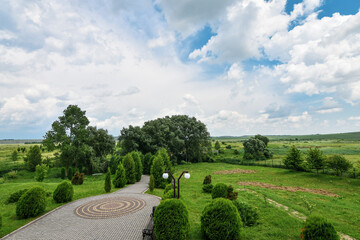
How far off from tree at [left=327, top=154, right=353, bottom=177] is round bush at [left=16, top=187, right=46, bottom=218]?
35222 millimetres

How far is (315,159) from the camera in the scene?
2752 cm

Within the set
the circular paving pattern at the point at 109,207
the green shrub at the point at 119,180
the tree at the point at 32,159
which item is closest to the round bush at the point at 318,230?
the circular paving pattern at the point at 109,207

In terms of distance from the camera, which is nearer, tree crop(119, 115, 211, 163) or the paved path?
the paved path

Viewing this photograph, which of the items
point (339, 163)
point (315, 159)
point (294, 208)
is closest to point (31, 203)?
point (294, 208)

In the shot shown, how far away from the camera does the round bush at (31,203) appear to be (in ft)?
39.9

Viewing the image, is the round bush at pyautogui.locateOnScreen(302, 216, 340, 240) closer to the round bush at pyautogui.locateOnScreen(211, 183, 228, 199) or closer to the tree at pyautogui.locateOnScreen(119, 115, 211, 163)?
the round bush at pyautogui.locateOnScreen(211, 183, 228, 199)

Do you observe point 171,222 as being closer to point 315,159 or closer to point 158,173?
point 158,173

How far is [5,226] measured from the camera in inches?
434

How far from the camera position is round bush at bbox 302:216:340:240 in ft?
24.0

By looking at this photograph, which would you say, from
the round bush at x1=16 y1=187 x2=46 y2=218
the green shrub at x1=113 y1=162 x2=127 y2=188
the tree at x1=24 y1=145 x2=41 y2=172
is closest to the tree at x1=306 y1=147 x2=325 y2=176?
the green shrub at x1=113 y1=162 x2=127 y2=188

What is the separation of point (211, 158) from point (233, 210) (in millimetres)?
44023

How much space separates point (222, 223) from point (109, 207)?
10.1m

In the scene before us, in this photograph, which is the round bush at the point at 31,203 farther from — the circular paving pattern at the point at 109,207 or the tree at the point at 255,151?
the tree at the point at 255,151

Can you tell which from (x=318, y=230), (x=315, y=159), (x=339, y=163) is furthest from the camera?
(x=315, y=159)
